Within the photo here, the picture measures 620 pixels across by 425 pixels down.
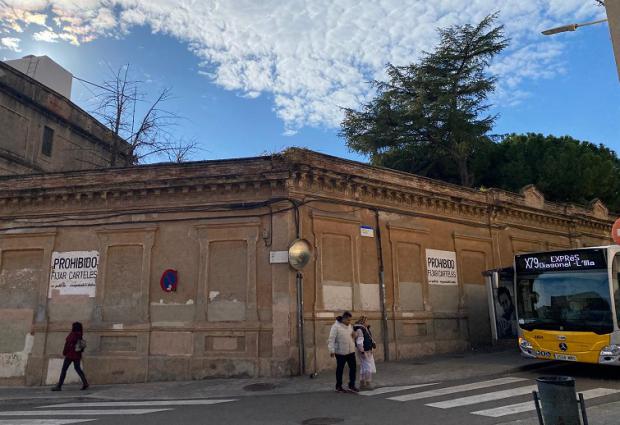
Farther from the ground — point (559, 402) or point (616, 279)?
point (616, 279)

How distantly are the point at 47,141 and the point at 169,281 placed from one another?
545 inches

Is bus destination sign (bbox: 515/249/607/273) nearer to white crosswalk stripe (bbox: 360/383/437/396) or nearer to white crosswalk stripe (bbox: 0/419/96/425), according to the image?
white crosswalk stripe (bbox: 360/383/437/396)

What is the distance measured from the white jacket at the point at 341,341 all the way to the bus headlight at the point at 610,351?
549 centimetres

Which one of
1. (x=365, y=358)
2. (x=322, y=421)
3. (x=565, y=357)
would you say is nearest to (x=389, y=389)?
(x=365, y=358)

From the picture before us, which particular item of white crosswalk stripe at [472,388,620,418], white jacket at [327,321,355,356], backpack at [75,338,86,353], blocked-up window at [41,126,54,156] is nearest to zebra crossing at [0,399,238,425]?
backpack at [75,338,86,353]

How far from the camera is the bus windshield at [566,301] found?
419 inches

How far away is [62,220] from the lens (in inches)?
580

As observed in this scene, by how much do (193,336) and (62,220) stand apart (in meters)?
5.76

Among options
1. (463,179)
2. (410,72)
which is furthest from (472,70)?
(463,179)

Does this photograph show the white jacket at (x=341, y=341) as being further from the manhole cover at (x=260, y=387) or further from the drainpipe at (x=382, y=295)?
the drainpipe at (x=382, y=295)

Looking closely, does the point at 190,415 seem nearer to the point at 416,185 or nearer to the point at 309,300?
the point at 309,300

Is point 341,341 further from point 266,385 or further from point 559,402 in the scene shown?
point 559,402

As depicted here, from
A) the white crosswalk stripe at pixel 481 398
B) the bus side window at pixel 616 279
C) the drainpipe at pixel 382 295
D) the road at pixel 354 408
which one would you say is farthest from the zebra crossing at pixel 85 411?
the bus side window at pixel 616 279

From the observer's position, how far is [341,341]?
34.2ft
